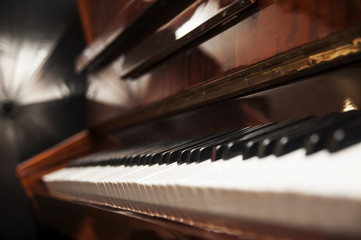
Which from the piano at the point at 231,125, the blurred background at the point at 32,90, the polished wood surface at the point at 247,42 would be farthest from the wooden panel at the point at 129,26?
the blurred background at the point at 32,90

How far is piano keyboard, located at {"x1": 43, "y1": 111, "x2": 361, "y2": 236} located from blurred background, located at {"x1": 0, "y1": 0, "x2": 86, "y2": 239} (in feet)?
7.09

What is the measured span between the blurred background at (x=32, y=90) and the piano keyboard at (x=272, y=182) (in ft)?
7.09

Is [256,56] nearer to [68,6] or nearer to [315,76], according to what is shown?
[315,76]

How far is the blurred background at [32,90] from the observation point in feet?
9.13

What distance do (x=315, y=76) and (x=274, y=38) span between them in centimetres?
12

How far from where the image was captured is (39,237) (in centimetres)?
278

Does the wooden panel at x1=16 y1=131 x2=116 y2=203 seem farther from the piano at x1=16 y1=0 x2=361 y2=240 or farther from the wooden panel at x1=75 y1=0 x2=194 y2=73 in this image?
the wooden panel at x1=75 y1=0 x2=194 y2=73

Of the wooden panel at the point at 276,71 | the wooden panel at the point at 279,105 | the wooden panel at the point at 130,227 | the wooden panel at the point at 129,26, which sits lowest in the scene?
the wooden panel at the point at 130,227

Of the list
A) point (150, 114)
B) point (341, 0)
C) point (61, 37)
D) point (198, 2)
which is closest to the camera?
point (341, 0)

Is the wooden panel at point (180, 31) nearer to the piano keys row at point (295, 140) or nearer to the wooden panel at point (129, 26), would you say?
the wooden panel at point (129, 26)

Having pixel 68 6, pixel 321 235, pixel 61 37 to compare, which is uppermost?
pixel 68 6

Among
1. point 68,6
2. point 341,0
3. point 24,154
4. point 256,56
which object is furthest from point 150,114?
point 68,6

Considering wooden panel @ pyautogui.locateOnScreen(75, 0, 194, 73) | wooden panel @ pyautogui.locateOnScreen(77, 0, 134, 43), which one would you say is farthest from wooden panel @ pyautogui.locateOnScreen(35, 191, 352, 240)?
wooden panel @ pyautogui.locateOnScreen(77, 0, 134, 43)

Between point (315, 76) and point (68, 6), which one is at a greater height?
point (68, 6)
